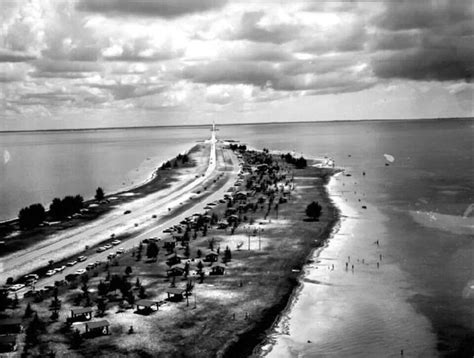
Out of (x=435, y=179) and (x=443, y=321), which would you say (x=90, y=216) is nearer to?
(x=443, y=321)

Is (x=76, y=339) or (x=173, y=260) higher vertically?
(x=173, y=260)

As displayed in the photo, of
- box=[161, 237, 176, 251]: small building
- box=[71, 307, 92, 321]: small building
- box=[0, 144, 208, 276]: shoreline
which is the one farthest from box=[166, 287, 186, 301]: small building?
box=[0, 144, 208, 276]: shoreline

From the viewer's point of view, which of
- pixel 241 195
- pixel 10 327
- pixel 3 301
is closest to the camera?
pixel 10 327

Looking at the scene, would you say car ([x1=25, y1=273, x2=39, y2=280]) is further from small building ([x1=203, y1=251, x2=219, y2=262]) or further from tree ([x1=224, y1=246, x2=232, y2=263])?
tree ([x1=224, y1=246, x2=232, y2=263])

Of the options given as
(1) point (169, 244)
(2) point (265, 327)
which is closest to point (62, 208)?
(1) point (169, 244)

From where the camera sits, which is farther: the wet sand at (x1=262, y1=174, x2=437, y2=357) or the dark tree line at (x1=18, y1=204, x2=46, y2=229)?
the dark tree line at (x1=18, y1=204, x2=46, y2=229)

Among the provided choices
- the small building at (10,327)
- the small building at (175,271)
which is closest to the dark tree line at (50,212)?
the small building at (175,271)

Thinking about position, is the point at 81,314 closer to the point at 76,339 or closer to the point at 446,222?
the point at 76,339
